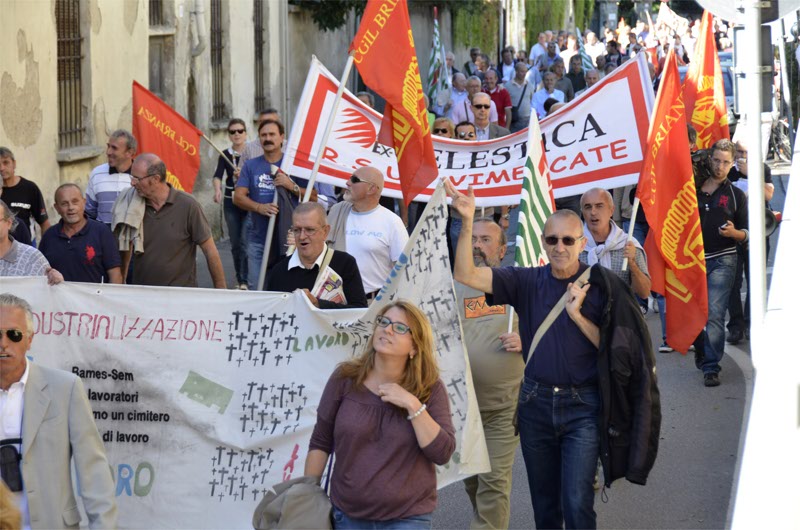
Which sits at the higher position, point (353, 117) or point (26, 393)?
point (353, 117)

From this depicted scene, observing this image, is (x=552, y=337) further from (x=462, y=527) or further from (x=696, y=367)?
(x=696, y=367)

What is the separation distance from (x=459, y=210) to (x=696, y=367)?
5.15m

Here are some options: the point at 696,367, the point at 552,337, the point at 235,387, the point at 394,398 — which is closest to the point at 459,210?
the point at 552,337

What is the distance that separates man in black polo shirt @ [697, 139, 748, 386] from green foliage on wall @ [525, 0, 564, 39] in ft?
130

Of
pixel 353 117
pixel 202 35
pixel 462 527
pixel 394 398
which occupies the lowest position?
pixel 462 527

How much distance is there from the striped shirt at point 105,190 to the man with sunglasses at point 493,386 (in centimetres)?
399

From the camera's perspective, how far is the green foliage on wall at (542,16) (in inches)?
1941

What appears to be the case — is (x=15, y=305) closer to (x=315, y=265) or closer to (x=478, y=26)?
(x=315, y=265)

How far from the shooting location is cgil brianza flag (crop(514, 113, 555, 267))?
6.89 m

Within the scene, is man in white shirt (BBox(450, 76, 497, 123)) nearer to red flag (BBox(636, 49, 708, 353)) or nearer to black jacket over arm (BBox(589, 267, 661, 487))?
red flag (BBox(636, 49, 708, 353))

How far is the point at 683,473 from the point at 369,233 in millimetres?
2460

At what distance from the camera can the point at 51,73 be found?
41.9 feet

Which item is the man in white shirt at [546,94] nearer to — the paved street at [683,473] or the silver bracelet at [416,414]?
the paved street at [683,473]

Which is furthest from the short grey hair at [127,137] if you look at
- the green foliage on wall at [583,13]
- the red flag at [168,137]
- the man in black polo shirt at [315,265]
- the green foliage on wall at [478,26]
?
the green foliage on wall at [583,13]
